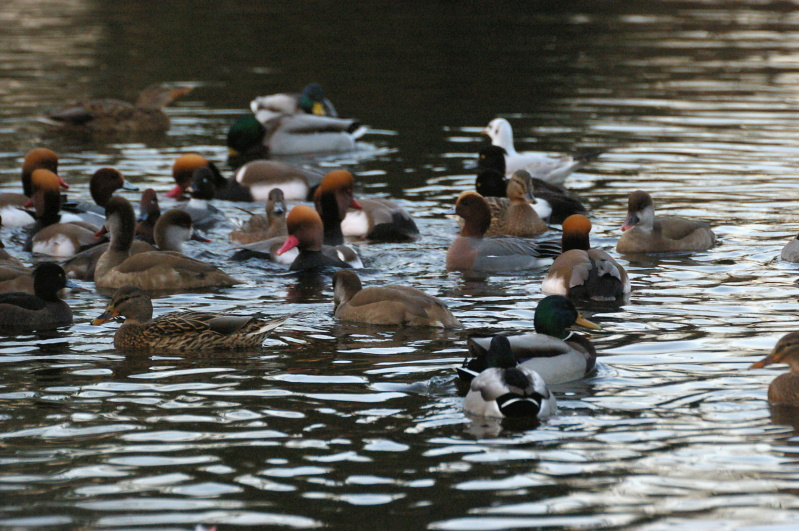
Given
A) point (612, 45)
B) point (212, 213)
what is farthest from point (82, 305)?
point (612, 45)

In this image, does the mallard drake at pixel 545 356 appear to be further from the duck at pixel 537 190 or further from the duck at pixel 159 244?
the duck at pixel 537 190

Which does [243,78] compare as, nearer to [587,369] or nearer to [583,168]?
[583,168]

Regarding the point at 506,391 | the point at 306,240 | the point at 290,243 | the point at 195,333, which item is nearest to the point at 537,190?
the point at 306,240

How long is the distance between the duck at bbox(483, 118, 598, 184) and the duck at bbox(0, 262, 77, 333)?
7.93 m

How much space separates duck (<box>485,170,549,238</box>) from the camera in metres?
14.9

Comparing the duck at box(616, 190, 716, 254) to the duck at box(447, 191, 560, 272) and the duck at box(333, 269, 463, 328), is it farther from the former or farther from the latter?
the duck at box(333, 269, 463, 328)

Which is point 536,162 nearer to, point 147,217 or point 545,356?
point 147,217

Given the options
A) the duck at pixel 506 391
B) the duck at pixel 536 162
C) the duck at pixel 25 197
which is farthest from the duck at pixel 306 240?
the duck at pixel 506 391

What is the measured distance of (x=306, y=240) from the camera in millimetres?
13008

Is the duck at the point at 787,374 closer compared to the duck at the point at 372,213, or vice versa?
the duck at the point at 787,374

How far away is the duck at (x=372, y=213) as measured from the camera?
47.3ft

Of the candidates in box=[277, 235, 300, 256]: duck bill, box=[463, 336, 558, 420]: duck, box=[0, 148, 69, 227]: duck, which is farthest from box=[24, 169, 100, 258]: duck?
box=[463, 336, 558, 420]: duck

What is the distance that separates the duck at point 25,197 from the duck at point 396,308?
5.53 metres

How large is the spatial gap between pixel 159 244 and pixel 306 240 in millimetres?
1767
